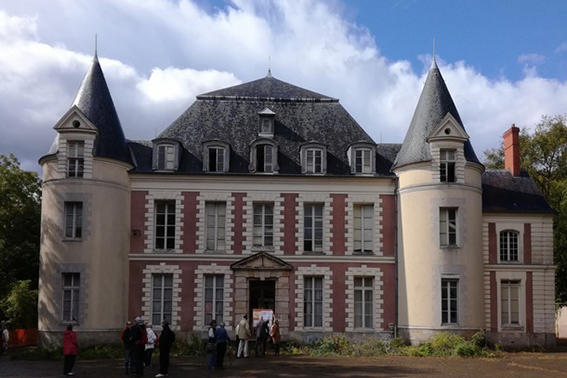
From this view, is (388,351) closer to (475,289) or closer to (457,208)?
(475,289)

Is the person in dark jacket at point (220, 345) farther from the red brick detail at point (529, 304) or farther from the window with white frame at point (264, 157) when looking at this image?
the red brick detail at point (529, 304)

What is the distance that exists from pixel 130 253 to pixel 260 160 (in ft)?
22.7

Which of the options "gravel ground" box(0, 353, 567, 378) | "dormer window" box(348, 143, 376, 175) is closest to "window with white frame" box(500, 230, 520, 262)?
"gravel ground" box(0, 353, 567, 378)

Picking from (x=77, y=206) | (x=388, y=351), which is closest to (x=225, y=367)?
(x=388, y=351)

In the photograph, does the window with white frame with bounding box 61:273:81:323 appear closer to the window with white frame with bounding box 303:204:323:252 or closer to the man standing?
the man standing

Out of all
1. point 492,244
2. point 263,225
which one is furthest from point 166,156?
point 492,244

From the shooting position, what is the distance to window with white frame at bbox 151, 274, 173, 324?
3059cm

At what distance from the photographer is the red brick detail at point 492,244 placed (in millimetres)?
31672

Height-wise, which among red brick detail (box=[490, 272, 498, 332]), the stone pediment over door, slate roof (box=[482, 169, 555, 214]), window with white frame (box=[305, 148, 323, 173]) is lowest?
red brick detail (box=[490, 272, 498, 332])

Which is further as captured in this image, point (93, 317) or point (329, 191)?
point (329, 191)

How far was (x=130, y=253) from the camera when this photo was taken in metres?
30.8

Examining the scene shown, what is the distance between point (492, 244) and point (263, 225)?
33.4 ft

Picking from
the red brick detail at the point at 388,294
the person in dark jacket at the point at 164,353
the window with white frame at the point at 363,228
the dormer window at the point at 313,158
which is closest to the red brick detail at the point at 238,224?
the dormer window at the point at 313,158

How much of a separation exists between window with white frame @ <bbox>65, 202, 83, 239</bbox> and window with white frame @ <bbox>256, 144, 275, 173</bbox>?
25.5 ft
